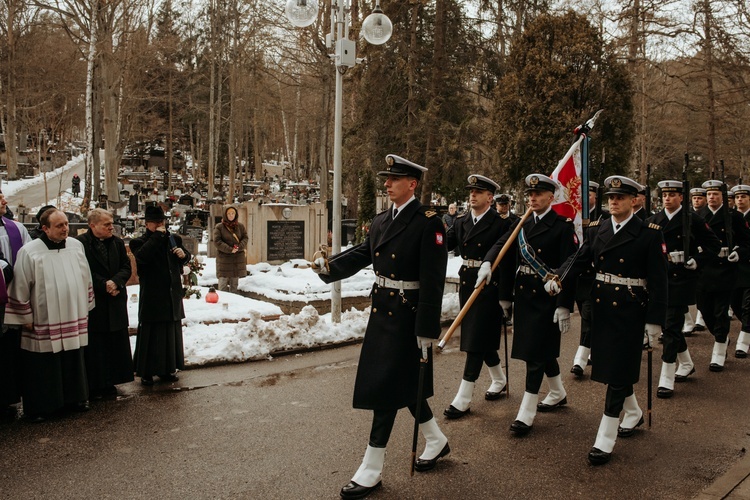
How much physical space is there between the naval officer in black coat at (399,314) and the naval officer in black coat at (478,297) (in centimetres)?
136

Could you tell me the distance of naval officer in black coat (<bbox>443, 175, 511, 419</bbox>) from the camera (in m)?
6.06

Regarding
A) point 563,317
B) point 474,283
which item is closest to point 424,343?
point 563,317

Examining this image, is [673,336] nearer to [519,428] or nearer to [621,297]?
[621,297]

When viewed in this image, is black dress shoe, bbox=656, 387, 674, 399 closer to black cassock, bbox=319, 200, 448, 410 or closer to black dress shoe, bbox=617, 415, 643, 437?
black dress shoe, bbox=617, 415, 643, 437

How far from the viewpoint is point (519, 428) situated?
5.57 meters

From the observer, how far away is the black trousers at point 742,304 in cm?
863

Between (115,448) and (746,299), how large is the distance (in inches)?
301

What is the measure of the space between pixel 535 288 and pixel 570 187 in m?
1.27

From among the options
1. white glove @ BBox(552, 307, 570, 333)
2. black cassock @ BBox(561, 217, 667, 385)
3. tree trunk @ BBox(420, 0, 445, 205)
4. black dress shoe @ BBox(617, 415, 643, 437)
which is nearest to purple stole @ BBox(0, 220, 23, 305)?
white glove @ BBox(552, 307, 570, 333)

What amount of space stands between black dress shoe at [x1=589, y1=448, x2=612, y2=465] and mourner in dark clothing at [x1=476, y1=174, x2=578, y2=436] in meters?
0.67

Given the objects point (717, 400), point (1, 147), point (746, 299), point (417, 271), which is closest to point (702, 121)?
point (746, 299)

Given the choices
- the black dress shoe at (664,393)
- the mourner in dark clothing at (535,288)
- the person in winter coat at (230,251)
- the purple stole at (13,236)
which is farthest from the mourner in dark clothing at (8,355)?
the person in winter coat at (230,251)

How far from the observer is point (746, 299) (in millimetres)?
8656

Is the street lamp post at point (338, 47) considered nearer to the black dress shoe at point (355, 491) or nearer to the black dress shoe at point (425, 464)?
the black dress shoe at point (425, 464)
